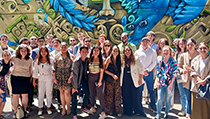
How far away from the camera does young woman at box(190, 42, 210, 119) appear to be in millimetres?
3697

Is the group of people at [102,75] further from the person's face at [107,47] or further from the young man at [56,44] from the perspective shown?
the young man at [56,44]

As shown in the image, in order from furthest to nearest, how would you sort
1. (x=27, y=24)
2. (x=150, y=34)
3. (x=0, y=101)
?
(x=27, y=24) < (x=150, y=34) < (x=0, y=101)

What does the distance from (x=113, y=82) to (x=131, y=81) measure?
447 millimetres

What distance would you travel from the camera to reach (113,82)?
4.41 meters

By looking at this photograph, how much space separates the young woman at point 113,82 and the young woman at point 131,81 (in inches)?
6.2

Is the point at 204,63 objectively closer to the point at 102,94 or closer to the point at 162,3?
the point at 102,94

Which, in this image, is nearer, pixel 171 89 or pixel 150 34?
pixel 171 89

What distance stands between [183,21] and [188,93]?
336cm

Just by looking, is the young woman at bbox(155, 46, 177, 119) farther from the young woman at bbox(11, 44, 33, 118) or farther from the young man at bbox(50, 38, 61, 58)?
the young woman at bbox(11, 44, 33, 118)

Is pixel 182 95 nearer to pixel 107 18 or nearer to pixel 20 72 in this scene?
pixel 107 18

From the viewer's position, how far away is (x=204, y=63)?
12.2 ft

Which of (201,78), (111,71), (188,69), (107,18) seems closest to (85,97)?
(111,71)

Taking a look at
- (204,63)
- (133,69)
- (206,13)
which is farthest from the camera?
(206,13)

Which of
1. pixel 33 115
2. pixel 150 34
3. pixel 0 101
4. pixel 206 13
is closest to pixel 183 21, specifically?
pixel 206 13
